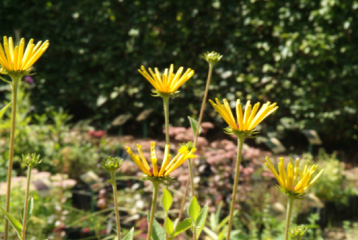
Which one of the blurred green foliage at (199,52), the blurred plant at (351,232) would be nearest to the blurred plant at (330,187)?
the blurred plant at (351,232)

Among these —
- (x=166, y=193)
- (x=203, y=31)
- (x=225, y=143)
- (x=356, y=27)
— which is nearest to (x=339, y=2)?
(x=356, y=27)

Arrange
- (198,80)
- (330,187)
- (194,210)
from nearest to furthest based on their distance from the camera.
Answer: (194,210), (330,187), (198,80)

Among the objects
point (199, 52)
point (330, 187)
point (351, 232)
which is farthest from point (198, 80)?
point (351, 232)

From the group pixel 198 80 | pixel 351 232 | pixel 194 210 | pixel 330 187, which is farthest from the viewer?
pixel 198 80

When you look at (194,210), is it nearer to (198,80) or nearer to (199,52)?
(198,80)

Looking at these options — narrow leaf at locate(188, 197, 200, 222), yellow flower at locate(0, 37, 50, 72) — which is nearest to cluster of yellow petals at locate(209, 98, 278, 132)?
narrow leaf at locate(188, 197, 200, 222)

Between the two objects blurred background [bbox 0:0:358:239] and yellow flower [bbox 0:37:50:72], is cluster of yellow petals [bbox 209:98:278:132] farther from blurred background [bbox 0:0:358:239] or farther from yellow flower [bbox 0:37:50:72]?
blurred background [bbox 0:0:358:239]

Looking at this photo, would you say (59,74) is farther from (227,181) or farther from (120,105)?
(227,181)
